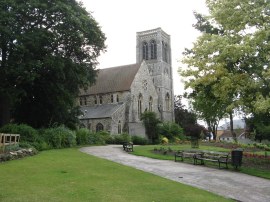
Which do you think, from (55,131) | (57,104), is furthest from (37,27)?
(55,131)

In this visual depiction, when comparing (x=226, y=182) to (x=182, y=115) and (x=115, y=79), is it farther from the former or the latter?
(x=182, y=115)

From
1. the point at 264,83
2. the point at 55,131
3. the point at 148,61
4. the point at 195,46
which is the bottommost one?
the point at 55,131

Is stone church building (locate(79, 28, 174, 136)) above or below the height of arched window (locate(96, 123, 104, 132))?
above

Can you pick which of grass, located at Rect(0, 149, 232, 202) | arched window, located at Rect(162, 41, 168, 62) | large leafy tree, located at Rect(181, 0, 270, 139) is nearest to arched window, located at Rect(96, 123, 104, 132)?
arched window, located at Rect(162, 41, 168, 62)

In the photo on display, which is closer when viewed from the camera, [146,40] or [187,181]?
[187,181]

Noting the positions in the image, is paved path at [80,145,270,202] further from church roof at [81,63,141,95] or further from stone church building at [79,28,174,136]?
church roof at [81,63,141,95]

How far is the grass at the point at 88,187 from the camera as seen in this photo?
8367 mm

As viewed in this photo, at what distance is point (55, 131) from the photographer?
26938 mm

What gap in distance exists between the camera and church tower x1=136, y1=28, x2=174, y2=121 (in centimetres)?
6569

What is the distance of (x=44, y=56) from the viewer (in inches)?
1038

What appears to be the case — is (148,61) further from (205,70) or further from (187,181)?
(187,181)

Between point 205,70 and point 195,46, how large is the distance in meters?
1.57

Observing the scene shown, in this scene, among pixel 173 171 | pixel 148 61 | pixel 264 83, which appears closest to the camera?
pixel 173 171

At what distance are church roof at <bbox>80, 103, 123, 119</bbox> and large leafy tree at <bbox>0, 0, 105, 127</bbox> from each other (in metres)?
17.1
